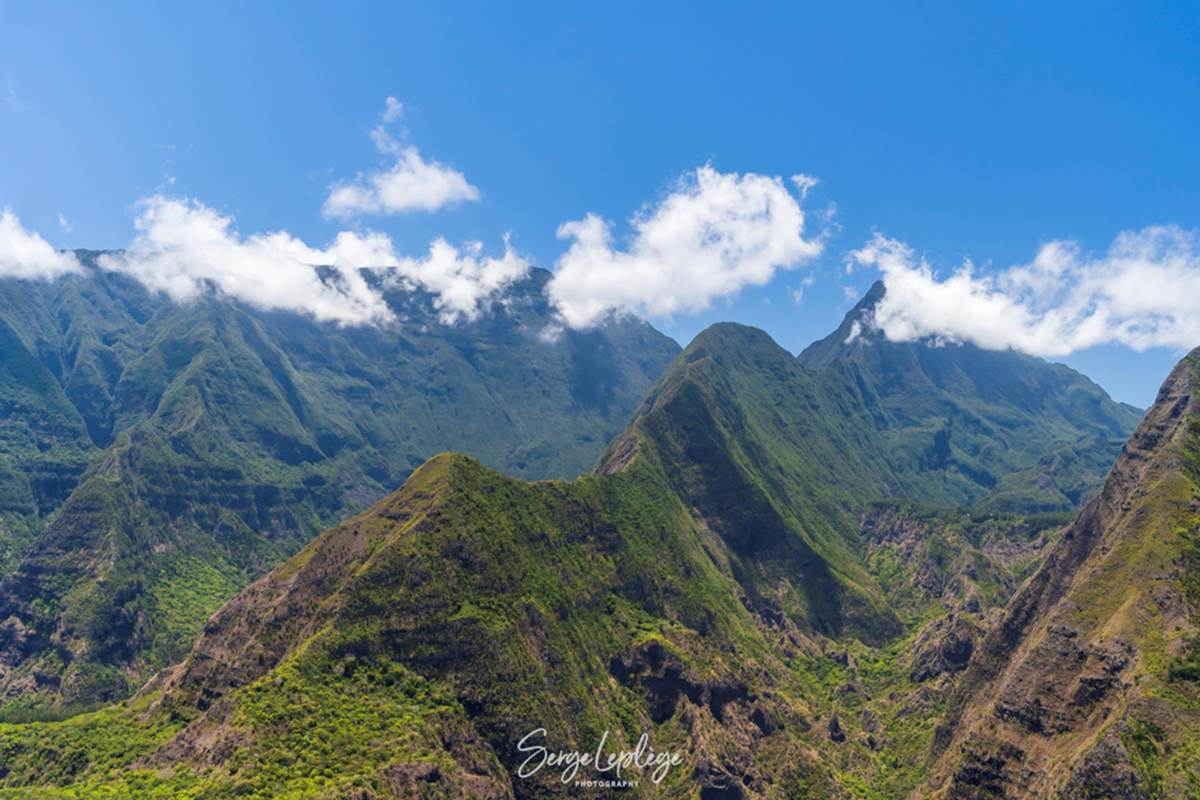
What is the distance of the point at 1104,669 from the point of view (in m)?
136

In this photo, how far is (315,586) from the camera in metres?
166

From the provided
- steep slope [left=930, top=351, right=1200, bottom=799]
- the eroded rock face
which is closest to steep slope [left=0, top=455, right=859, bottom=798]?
steep slope [left=930, top=351, right=1200, bottom=799]

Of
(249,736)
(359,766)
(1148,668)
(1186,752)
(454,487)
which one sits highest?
(454,487)

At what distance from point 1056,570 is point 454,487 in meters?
146

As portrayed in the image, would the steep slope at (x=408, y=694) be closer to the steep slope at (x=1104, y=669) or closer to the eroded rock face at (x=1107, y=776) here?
the steep slope at (x=1104, y=669)

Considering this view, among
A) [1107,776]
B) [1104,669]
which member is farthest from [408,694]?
[1104,669]

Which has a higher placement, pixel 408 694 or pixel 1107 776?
pixel 408 694

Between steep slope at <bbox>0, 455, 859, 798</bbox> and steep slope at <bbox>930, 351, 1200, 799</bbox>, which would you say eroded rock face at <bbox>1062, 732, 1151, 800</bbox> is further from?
steep slope at <bbox>0, 455, 859, 798</bbox>

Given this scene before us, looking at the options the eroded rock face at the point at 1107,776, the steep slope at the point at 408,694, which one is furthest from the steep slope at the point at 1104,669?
the steep slope at the point at 408,694

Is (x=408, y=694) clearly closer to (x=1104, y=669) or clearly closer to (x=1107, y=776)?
(x=1107, y=776)

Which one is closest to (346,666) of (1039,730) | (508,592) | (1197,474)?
(508,592)

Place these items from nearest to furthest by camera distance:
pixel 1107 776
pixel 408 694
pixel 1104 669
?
pixel 1107 776 < pixel 1104 669 < pixel 408 694

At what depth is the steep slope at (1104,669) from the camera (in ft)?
396

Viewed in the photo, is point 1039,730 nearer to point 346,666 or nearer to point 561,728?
point 561,728
